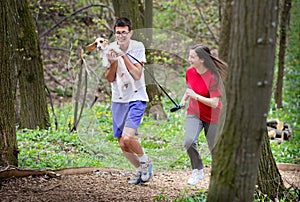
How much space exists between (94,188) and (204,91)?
63.8 inches

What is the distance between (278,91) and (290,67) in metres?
4.26

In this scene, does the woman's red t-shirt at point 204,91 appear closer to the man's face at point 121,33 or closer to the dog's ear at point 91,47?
the man's face at point 121,33

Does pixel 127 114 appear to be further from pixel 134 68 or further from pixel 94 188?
pixel 94 188

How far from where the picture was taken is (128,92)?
5113mm

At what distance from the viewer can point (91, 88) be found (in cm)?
1355

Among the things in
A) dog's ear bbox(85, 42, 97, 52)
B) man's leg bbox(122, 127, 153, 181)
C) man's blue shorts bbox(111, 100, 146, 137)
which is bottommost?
man's leg bbox(122, 127, 153, 181)

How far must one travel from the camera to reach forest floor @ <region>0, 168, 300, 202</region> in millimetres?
4750

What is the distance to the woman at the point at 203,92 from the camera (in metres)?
4.90

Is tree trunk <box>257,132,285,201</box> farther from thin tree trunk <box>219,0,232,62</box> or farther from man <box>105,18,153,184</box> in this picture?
thin tree trunk <box>219,0,232,62</box>

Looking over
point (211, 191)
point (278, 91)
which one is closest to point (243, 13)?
point (211, 191)

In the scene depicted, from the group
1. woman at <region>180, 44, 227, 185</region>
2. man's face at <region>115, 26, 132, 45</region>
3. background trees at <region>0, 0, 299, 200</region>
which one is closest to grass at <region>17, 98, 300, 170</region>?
background trees at <region>0, 0, 299, 200</region>

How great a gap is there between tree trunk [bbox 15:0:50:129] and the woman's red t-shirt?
13.6 ft

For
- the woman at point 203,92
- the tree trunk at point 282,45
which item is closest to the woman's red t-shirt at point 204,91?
the woman at point 203,92

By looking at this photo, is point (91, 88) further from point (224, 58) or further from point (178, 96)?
point (178, 96)
